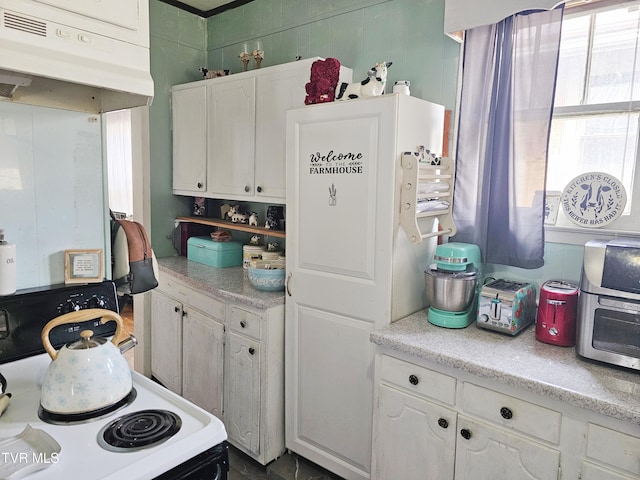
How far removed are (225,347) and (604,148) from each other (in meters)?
2.02

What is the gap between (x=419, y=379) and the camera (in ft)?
5.64

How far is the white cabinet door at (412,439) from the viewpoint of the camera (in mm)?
1657

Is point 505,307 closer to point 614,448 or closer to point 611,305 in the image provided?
point 611,305

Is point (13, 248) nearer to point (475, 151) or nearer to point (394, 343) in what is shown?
point (394, 343)

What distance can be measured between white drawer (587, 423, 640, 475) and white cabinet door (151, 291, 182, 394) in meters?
2.23

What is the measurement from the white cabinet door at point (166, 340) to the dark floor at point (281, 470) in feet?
2.40

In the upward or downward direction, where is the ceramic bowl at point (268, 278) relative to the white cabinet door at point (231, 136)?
downward

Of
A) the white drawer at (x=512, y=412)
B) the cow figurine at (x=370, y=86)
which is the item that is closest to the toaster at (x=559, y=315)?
the white drawer at (x=512, y=412)

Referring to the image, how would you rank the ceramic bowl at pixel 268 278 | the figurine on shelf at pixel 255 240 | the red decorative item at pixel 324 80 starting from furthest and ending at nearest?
the figurine on shelf at pixel 255 240, the ceramic bowl at pixel 268 278, the red decorative item at pixel 324 80

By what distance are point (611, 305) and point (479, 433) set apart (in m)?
0.61

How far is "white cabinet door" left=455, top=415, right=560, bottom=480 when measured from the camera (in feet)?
4.70

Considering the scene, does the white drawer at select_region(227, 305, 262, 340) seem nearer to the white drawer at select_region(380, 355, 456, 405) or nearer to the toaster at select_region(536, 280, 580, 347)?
the white drawer at select_region(380, 355, 456, 405)

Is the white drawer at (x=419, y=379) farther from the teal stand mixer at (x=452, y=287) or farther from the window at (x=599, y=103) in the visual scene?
the window at (x=599, y=103)

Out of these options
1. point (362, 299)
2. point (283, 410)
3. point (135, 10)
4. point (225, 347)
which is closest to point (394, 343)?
point (362, 299)
